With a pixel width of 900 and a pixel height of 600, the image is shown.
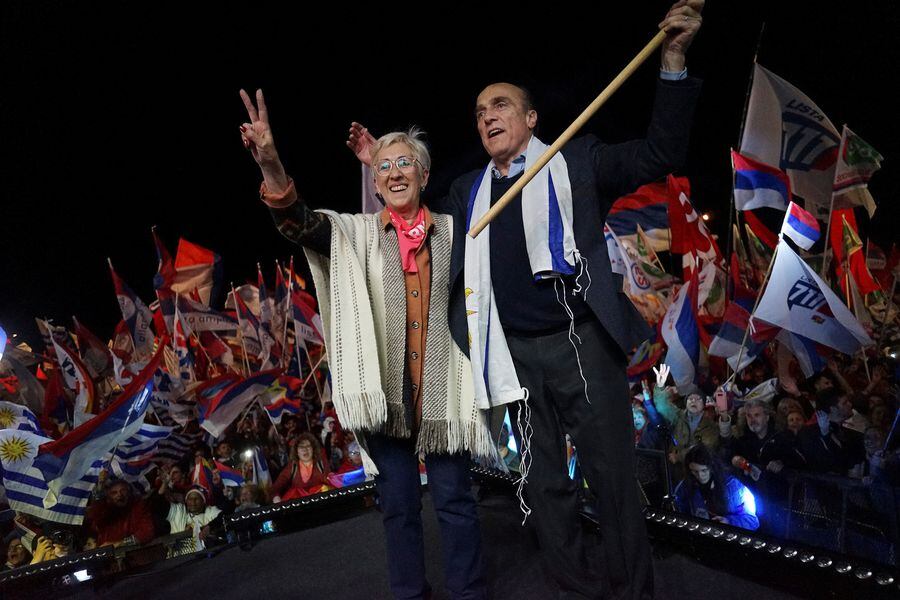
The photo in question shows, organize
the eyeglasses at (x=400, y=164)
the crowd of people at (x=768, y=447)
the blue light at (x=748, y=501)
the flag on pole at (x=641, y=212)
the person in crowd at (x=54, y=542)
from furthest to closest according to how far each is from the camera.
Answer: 1. the flag on pole at (x=641, y=212)
2. the person in crowd at (x=54, y=542)
3. the blue light at (x=748, y=501)
4. the crowd of people at (x=768, y=447)
5. the eyeglasses at (x=400, y=164)

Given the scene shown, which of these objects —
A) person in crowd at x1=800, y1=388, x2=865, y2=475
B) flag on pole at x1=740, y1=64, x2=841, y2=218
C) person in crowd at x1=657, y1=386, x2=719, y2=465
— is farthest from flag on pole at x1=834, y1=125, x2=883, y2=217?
person in crowd at x1=800, y1=388, x2=865, y2=475

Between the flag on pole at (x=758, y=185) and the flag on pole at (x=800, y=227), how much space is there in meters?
0.11

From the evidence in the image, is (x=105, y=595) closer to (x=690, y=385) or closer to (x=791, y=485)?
(x=791, y=485)

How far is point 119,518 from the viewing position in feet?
15.5

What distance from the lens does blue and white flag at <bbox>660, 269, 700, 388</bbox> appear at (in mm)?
4652

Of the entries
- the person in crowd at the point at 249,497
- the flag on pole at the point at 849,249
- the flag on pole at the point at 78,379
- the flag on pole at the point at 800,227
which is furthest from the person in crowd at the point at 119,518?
the flag on pole at the point at 849,249

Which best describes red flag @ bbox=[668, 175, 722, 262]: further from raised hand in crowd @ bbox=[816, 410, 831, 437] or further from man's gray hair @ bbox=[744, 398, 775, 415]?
raised hand in crowd @ bbox=[816, 410, 831, 437]

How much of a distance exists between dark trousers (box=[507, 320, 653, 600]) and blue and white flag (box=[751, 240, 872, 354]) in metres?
2.80

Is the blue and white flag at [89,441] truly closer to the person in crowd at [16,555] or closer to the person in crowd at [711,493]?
the person in crowd at [16,555]

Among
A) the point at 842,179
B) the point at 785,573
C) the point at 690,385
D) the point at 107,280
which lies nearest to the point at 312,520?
the point at 785,573

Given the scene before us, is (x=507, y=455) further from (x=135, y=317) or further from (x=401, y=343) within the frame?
(x=135, y=317)

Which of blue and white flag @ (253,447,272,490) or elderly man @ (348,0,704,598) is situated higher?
elderly man @ (348,0,704,598)

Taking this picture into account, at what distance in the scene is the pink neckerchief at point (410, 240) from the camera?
7.25ft

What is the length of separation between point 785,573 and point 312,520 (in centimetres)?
256
